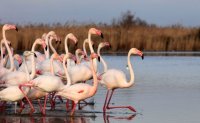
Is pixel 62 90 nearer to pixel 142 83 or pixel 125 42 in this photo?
pixel 142 83

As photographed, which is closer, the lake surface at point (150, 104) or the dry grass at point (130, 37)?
the lake surface at point (150, 104)

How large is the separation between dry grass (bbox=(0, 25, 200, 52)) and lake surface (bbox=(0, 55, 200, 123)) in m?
9.95

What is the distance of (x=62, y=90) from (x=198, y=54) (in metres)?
19.0

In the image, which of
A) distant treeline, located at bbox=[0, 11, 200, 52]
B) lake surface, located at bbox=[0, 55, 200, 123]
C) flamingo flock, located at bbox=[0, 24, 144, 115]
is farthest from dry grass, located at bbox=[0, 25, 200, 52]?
flamingo flock, located at bbox=[0, 24, 144, 115]

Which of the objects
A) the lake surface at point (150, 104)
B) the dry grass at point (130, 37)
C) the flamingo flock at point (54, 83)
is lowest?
the dry grass at point (130, 37)

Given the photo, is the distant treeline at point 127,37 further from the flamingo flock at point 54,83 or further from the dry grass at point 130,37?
the flamingo flock at point 54,83

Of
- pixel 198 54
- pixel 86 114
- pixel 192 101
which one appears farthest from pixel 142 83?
pixel 198 54

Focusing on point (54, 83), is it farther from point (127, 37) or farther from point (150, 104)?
point (127, 37)

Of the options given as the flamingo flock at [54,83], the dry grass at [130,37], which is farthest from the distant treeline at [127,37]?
the flamingo flock at [54,83]

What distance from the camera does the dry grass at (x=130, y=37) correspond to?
29.3 meters

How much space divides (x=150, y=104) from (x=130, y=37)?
62.0 feet

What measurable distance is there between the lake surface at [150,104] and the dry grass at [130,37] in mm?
9953

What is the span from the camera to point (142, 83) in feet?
55.0

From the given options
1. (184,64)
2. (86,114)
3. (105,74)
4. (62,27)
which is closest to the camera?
(86,114)
